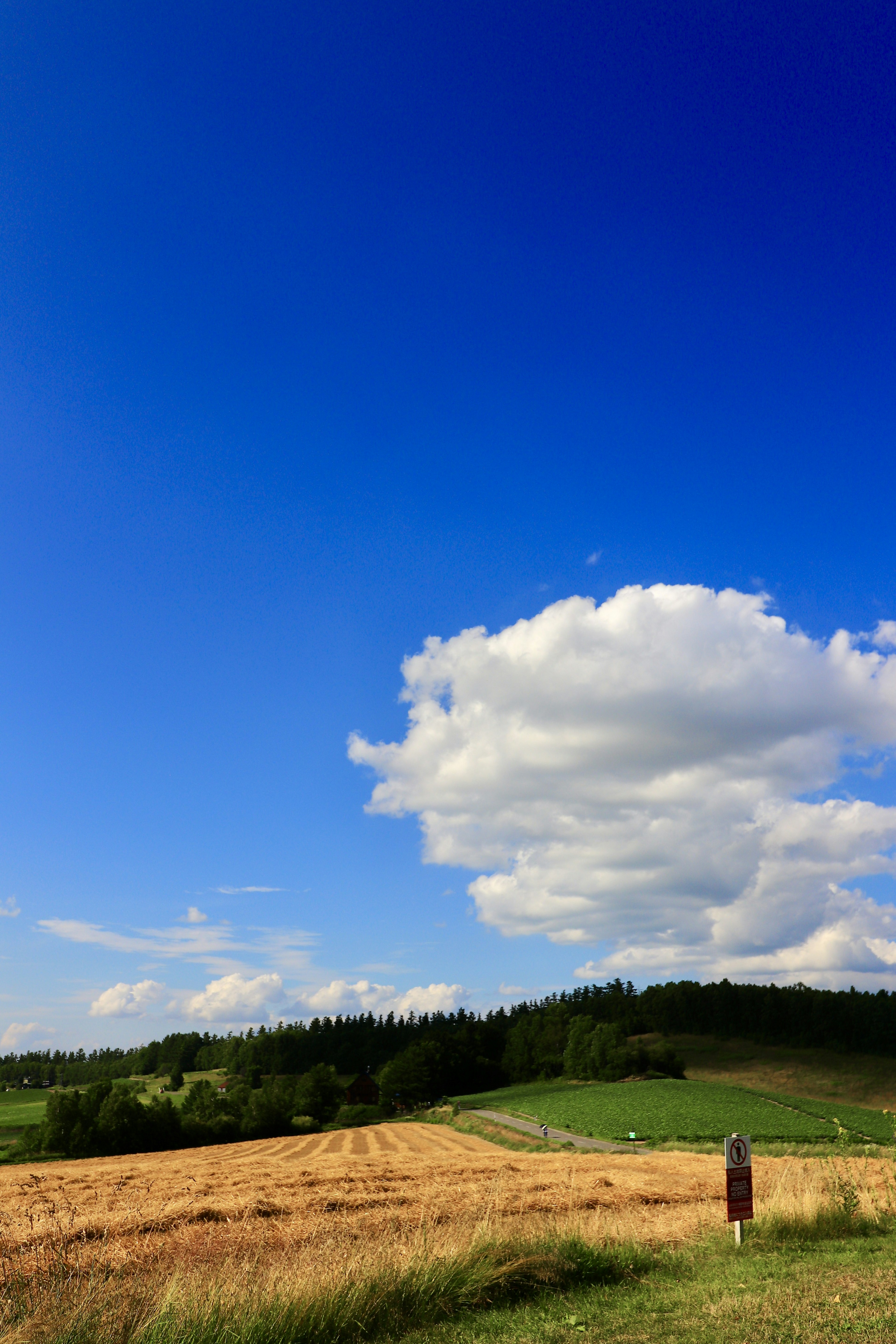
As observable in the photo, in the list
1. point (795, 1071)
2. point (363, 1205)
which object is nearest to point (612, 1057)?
point (795, 1071)

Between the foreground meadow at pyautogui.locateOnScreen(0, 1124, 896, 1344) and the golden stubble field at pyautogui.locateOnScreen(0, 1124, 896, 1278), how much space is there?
10 centimetres

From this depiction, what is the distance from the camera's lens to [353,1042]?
520ft

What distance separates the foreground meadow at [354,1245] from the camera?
8586 millimetres

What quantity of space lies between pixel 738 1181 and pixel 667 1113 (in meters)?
66.0

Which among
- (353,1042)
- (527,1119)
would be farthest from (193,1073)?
(527,1119)

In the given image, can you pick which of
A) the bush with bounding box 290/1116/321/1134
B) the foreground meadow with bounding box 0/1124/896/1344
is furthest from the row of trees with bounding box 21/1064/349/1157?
the foreground meadow with bounding box 0/1124/896/1344

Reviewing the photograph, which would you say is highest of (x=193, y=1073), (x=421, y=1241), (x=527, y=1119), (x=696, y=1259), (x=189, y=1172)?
(x=421, y=1241)

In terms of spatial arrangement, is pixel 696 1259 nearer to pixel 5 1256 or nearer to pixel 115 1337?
pixel 115 1337

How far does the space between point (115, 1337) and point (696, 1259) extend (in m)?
8.76

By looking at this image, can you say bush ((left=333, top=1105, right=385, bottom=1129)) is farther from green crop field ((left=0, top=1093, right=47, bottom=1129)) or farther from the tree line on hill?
green crop field ((left=0, top=1093, right=47, bottom=1129))

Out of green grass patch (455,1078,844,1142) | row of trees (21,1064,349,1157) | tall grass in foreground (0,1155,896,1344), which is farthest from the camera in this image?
row of trees (21,1064,349,1157)

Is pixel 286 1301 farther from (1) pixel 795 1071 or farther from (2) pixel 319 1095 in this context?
(1) pixel 795 1071

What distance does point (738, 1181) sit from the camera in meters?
13.1

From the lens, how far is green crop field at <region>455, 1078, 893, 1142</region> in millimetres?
58375
